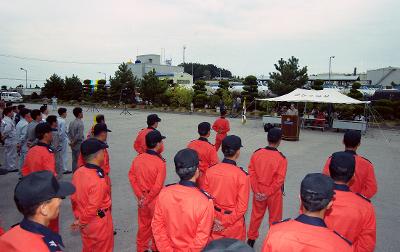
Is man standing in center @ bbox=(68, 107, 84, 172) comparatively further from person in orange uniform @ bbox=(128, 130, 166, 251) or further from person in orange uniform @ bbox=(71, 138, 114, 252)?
person in orange uniform @ bbox=(71, 138, 114, 252)

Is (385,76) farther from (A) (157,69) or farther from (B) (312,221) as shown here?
(B) (312,221)

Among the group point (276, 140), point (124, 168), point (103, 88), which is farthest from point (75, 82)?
point (276, 140)

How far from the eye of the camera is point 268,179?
4.86 meters

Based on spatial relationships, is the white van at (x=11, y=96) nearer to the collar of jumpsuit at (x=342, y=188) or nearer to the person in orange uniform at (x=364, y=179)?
the person in orange uniform at (x=364, y=179)

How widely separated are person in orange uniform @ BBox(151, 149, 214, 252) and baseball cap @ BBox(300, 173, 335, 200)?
0.94m

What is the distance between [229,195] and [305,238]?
1576mm

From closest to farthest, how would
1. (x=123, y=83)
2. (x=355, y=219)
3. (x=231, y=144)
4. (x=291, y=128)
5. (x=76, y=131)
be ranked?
(x=355, y=219), (x=231, y=144), (x=76, y=131), (x=291, y=128), (x=123, y=83)

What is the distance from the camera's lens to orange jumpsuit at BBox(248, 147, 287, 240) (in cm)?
485

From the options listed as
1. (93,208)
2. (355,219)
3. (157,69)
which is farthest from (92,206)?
(157,69)

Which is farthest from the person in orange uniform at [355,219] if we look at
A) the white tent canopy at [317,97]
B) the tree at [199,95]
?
the tree at [199,95]

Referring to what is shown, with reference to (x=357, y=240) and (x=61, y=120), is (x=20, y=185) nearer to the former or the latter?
(x=357, y=240)

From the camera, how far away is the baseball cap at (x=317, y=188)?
7.42ft

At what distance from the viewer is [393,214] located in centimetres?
662

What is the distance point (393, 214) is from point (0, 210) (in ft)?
27.6
